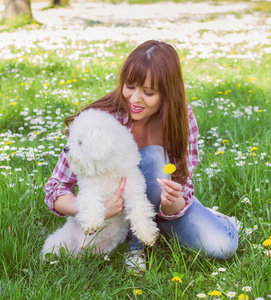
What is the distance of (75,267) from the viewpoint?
2043 mm

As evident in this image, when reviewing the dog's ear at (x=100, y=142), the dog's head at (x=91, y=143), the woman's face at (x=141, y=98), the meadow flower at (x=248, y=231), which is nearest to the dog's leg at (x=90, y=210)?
the dog's head at (x=91, y=143)

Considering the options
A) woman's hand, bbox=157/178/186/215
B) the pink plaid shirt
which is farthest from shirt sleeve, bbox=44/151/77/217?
woman's hand, bbox=157/178/186/215

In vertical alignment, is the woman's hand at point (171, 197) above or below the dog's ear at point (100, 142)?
below

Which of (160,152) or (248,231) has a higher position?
(160,152)

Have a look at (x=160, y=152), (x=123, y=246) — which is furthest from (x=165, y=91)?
(x=123, y=246)

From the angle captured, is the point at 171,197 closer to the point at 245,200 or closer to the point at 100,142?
the point at 100,142

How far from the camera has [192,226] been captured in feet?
7.69

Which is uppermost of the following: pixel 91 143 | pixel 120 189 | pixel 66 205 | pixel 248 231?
pixel 91 143

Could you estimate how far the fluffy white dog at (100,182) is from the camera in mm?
1898

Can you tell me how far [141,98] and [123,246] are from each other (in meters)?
0.76

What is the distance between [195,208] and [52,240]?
767 millimetres

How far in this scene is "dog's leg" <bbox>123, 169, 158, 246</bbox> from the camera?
200 centimetres

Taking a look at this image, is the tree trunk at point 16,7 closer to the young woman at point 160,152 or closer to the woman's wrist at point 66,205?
the young woman at point 160,152

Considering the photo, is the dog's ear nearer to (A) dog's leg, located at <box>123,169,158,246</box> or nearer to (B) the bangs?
(A) dog's leg, located at <box>123,169,158,246</box>
